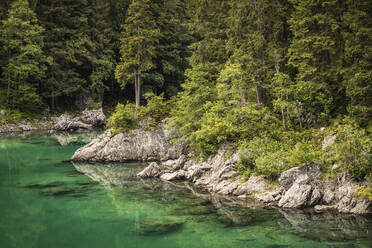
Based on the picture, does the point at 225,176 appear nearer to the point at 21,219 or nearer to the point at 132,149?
the point at 132,149

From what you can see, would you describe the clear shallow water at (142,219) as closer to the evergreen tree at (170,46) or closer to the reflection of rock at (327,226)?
the reflection of rock at (327,226)

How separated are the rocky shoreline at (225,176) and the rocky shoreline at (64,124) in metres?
19.3

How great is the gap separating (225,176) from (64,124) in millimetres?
32333

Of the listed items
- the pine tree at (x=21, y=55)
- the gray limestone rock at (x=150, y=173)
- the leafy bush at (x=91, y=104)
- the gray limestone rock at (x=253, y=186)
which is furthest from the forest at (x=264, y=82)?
the leafy bush at (x=91, y=104)

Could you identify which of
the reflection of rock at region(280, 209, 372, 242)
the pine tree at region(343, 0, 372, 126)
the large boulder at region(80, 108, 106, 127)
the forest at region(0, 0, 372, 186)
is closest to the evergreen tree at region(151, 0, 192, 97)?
the large boulder at region(80, 108, 106, 127)

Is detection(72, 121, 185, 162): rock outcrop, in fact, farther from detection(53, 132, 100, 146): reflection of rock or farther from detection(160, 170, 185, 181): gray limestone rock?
detection(53, 132, 100, 146): reflection of rock

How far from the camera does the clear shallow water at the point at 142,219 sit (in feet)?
37.8

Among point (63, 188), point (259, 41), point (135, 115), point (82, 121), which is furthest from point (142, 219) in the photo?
point (82, 121)

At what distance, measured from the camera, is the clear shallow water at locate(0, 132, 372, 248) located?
1152 centimetres

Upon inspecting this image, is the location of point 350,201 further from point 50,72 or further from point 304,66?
point 50,72

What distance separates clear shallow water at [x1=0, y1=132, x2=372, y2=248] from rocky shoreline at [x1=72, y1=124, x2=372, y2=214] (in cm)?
85

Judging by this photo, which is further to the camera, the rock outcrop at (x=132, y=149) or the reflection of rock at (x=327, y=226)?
the rock outcrop at (x=132, y=149)

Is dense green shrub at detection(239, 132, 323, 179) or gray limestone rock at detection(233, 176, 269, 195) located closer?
dense green shrub at detection(239, 132, 323, 179)

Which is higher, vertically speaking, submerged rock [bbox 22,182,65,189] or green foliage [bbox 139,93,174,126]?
green foliage [bbox 139,93,174,126]
